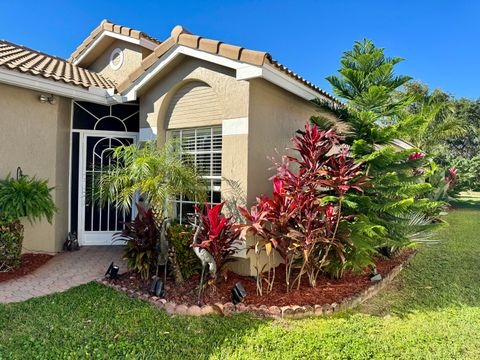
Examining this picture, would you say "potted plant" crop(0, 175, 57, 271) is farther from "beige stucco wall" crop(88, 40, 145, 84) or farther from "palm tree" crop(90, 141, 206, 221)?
"beige stucco wall" crop(88, 40, 145, 84)

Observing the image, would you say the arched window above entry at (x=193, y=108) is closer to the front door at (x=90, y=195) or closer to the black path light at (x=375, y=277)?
the front door at (x=90, y=195)

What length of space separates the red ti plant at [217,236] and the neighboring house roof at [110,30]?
9315 mm

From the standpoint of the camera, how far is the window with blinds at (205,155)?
31.7ft

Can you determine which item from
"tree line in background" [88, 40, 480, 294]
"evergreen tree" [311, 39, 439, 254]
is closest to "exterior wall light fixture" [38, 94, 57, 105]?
"tree line in background" [88, 40, 480, 294]

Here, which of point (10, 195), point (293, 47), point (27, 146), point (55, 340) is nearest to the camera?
point (55, 340)

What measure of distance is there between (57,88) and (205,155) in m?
5.22

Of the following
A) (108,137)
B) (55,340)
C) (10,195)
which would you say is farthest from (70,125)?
(55,340)

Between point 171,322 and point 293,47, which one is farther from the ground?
point 293,47

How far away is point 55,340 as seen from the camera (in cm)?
535

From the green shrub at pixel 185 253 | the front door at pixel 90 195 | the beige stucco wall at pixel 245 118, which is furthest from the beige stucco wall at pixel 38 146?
the green shrub at pixel 185 253

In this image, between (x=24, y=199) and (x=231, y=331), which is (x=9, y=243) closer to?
(x=24, y=199)

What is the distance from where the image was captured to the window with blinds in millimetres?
9671

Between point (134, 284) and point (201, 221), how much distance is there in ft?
8.54

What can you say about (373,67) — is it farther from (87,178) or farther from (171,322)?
(87,178)
